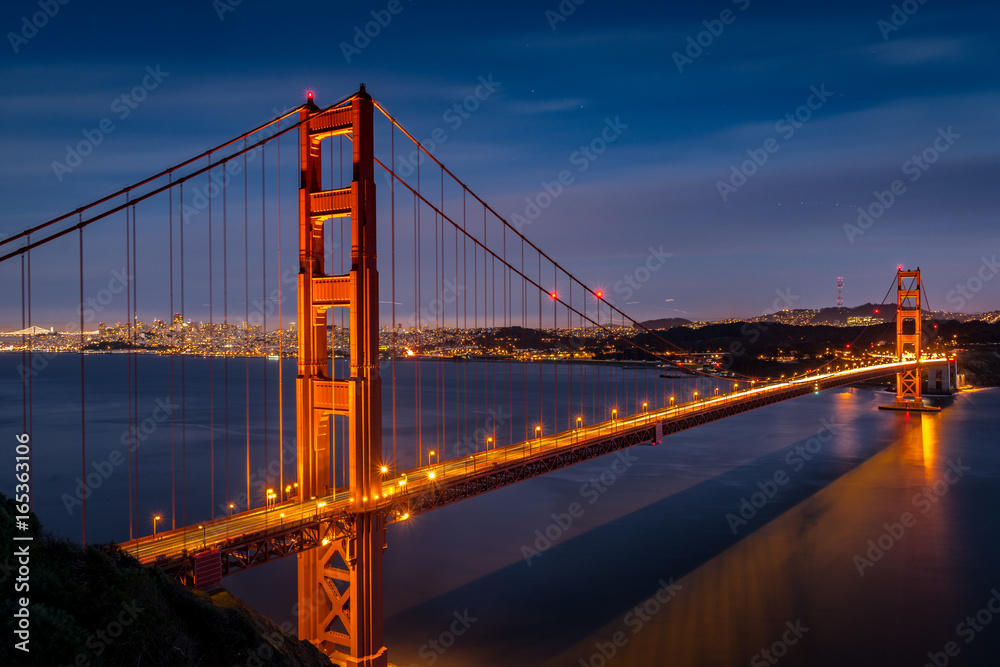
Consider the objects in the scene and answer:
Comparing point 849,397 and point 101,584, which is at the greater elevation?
point 101,584

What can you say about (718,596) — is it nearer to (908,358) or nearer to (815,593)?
(815,593)

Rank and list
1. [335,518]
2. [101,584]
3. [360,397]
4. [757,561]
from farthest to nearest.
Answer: [757,561] → [360,397] → [335,518] → [101,584]

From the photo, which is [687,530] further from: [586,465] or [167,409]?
[167,409]

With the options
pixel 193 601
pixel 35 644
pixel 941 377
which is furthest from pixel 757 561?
pixel 941 377

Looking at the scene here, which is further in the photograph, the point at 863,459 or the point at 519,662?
the point at 863,459

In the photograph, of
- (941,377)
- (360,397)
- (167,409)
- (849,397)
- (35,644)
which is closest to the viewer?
(35,644)

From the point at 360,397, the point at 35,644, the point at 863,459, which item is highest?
the point at 360,397

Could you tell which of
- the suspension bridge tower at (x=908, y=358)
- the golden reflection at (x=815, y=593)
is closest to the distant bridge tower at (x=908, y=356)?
the suspension bridge tower at (x=908, y=358)
